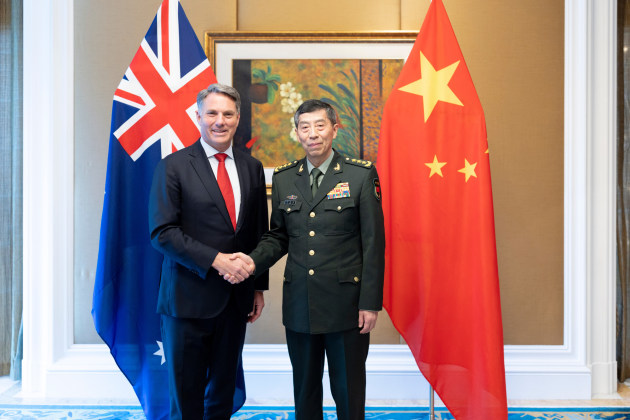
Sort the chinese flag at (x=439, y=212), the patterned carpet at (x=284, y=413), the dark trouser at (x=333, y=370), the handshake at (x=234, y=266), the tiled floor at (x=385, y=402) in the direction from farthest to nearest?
the tiled floor at (x=385, y=402), the patterned carpet at (x=284, y=413), the chinese flag at (x=439, y=212), the dark trouser at (x=333, y=370), the handshake at (x=234, y=266)

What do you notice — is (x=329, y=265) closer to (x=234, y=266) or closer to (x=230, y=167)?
(x=234, y=266)

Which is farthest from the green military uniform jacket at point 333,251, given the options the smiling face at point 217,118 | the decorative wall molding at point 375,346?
the decorative wall molding at point 375,346

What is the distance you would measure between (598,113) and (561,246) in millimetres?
817

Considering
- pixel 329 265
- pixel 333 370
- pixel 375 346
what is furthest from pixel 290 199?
pixel 375 346

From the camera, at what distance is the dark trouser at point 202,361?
1.70 m

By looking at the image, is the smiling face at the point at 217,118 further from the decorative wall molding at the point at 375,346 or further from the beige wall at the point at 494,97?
the decorative wall molding at the point at 375,346

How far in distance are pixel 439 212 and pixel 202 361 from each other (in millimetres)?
1265

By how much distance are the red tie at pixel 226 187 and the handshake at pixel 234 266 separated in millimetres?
149

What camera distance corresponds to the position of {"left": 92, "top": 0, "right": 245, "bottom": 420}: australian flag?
6.96 feet

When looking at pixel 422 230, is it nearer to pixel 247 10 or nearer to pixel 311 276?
pixel 311 276

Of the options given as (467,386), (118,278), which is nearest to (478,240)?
(467,386)

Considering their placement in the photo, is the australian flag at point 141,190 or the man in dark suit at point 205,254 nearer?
the man in dark suit at point 205,254

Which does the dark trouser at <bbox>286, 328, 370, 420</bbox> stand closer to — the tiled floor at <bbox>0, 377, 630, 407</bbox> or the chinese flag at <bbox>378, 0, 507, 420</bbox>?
the chinese flag at <bbox>378, 0, 507, 420</bbox>

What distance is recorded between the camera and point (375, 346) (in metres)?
2.65
